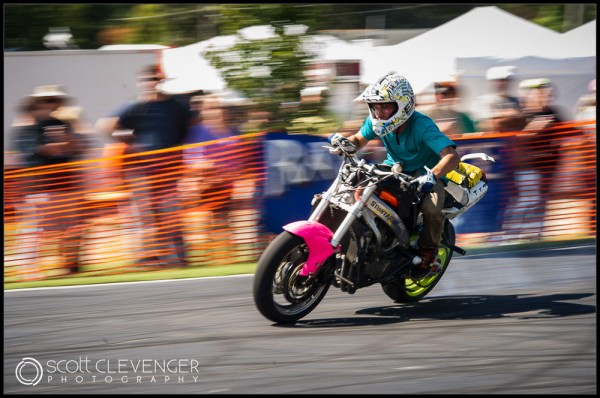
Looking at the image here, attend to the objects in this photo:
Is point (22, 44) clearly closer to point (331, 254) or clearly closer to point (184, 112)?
point (184, 112)

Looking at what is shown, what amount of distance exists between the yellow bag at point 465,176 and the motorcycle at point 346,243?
34cm

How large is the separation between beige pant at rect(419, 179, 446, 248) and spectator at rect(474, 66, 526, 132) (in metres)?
4.11

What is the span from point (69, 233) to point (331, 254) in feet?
12.7

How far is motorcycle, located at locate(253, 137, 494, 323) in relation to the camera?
637cm

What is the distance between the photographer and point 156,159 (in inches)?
385

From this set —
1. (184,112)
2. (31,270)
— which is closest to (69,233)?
(31,270)

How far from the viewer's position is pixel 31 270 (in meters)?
9.26

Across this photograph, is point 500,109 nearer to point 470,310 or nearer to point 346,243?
point 470,310

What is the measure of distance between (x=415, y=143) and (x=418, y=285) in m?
1.21

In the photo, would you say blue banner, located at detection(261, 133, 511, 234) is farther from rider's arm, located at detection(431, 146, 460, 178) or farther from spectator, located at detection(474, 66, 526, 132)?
rider's arm, located at detection(431, 146, 460, 178)

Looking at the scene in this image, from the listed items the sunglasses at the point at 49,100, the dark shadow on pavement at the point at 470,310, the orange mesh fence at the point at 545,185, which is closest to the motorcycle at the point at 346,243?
the dark shadow on pavement at the point at 470,310

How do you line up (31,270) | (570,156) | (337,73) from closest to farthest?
(31,270), (570,156), (337,73)

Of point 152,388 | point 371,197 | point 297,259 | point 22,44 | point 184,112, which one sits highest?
point 22,44

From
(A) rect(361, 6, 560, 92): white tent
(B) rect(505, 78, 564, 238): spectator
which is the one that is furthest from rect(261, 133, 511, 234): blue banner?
(A) rect(361, 6, 560, 92): white tent
